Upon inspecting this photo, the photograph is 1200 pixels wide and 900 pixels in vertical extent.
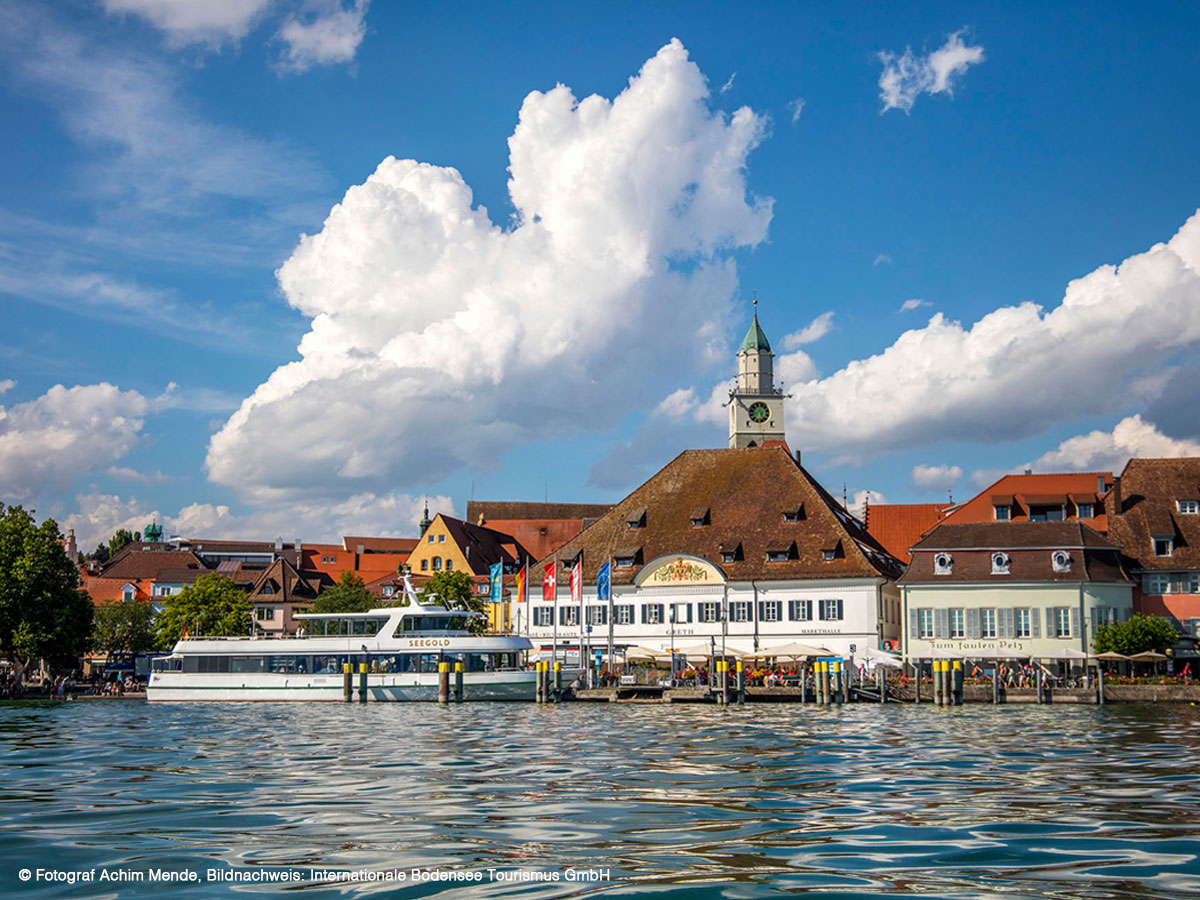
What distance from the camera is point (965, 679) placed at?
203 feet

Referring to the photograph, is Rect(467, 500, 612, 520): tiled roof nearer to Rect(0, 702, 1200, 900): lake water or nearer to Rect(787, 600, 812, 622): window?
Rect(787, 600, 812, 622): window

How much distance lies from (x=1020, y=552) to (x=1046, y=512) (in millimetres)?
9642

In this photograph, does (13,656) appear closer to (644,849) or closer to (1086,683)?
(1086,683)

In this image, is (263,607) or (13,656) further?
(263,607)

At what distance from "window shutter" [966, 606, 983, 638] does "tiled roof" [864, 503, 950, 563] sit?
2532 cm

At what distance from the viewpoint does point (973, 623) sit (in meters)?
64.6

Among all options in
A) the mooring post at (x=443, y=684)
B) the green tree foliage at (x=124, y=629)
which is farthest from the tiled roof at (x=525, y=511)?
the mooring post at (x=443, y=684)

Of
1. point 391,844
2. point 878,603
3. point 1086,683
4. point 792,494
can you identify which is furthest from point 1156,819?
point 792,494

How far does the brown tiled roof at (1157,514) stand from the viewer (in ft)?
217

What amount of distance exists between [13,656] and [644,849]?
66238mm

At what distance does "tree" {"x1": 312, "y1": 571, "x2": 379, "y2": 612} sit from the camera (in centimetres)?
9094

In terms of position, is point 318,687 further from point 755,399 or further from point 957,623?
point 755,399

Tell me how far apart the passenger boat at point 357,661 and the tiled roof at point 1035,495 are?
3145cm

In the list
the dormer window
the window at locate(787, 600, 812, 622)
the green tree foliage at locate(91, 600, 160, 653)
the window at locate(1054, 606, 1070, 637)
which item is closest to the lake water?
the window at locate(1054, 606, 1070, 637)
